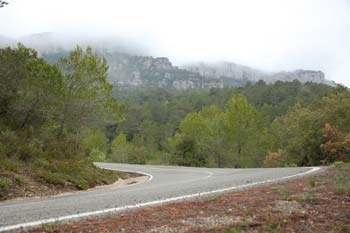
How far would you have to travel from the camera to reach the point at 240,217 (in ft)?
19.9

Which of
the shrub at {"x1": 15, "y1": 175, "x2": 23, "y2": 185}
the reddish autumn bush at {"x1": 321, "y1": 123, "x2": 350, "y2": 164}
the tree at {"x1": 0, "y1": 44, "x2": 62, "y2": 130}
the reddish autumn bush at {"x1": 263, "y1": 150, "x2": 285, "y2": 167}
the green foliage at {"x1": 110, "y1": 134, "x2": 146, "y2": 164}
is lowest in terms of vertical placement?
the green foliage at {"x1": 110, "y1": 134, "x2": 146, "y2": 164}

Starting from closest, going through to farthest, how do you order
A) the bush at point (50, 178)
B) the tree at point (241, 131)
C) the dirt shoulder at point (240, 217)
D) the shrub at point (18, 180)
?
1. the dirt shoulder at point (240, 217)
2. the shrub at point (18, 180)
3. the bush at point (50, 178)
4. the tree at point (241, 131)

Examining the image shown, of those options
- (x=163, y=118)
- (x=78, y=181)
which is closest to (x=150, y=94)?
(x=163, y=118)

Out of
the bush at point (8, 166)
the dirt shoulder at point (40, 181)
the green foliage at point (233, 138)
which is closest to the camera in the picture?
the dirt shoulder at point (40, 181)

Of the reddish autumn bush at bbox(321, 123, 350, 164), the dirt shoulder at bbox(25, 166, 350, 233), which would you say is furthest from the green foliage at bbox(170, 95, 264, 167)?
the dirt shoulder at bbox(25, 166, 350, 233)

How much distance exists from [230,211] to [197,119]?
125 ft

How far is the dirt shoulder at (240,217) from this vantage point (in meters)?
5.35

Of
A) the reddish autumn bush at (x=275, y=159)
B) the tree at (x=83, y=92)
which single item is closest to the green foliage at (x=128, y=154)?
the reddish autumn bush at (x=275, y=159)

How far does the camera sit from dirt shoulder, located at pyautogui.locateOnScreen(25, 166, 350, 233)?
211 inches

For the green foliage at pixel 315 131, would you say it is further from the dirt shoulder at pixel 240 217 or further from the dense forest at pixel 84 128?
the dirt shoulder at pixel 240 217

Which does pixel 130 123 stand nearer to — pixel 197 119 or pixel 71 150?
pixel 197 119

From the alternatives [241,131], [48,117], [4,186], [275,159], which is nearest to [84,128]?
[48,117]

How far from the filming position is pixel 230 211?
668 cm

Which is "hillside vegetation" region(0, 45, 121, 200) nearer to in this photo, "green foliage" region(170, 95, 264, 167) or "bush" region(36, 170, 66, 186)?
"bush" region(36, 170, 66, 186)
